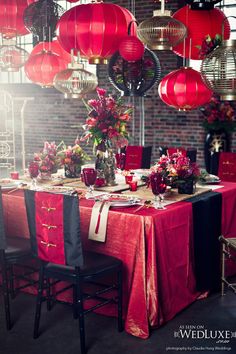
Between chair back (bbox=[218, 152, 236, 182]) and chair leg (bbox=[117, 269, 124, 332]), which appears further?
chair back (bbox=[218, 152, 236, 182])

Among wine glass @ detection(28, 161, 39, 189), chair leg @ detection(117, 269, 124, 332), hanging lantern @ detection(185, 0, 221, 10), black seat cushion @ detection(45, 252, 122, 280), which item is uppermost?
hanging lantern @ detection(185, 0, 221, 10)

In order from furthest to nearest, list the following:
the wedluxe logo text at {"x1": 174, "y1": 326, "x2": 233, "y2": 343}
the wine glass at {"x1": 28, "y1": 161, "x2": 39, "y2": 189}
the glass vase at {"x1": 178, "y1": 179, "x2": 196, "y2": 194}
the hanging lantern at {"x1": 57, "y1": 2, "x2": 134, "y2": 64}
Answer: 1. the wine glass at {"x1": 28, "y1": 161, "x2": 39, "y2": 189}
2. the glass vase at {"x1": 178, "y1": 179, "x2": 196, "y2": 194}
3. the hanging lantern at {"x1": 57, "y1": 2, "x2": 134, "y2": 64}
4. the wedluxe logo text at {"x1": 174, "y1": 326, "x2": 233, "y2": 343}

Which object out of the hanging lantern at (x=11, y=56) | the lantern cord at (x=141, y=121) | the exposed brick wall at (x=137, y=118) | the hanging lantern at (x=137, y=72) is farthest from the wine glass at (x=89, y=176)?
the lantern cord at (x=141, y=121)

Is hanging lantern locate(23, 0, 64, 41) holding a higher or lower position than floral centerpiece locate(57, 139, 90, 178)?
higher

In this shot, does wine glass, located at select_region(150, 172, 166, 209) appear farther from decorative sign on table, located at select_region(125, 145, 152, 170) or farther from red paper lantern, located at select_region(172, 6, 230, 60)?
decorative sign on table, located at select_region(125, 145, 152, 170)

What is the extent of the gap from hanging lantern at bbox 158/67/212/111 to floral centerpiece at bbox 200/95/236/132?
2351 mm

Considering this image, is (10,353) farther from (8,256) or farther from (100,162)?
(100,162)

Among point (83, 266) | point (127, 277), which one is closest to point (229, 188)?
point (127, 277)

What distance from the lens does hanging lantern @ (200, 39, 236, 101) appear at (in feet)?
8.40

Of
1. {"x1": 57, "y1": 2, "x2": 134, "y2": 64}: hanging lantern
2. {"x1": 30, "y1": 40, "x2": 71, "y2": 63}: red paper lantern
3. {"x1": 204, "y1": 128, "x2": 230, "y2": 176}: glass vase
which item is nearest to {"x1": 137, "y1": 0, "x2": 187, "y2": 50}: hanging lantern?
{"x1": 57, "y1": 2, "x2": 134, "y2": 64}: hanging lantern

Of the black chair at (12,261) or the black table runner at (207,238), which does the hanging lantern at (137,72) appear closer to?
the black table runner at (207,238)

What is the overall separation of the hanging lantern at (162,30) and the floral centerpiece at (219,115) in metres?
2.94

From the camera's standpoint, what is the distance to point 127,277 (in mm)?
3330

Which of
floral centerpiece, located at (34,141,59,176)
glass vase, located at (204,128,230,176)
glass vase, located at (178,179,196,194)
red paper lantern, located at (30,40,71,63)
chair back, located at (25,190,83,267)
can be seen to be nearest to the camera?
chair back, located at (25,190,83,267)
